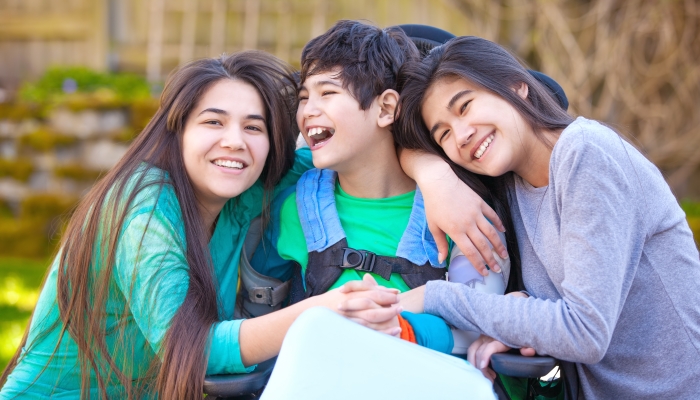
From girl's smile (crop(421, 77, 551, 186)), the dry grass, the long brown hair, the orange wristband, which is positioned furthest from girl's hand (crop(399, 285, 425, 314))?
the dry grass

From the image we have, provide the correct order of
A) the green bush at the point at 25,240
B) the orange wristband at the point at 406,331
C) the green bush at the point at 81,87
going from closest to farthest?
the orange wristband at the point at 406,331
the green bush at the point at 25,240
the green bush at the point at 81,87

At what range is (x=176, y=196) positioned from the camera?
1.84 m

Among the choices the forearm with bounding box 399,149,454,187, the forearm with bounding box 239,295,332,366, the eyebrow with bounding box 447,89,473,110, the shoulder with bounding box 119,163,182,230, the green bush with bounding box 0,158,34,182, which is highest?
the eyebrow with bounding box 447,89,473,110

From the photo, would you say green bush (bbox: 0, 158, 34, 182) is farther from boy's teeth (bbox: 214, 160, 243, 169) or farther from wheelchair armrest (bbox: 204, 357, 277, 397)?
wheelchair armrest (bbox: 204, 357, 277, 397)

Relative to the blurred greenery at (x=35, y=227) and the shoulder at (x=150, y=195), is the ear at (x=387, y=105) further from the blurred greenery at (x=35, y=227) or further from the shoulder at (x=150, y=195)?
the blurred greenery at (x=35, y=227)

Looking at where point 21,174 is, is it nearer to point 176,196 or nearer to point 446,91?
point 176,196

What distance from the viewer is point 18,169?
5.08 metres

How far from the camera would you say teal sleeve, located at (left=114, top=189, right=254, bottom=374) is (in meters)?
1.62

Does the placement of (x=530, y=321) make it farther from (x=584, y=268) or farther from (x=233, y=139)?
(x=233, y=139)

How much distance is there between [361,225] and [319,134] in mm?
289

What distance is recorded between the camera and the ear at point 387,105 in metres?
2.03

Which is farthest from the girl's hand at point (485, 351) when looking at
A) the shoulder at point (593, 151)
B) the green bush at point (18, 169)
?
the green bush at point (18, 169)

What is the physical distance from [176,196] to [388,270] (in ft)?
1.98

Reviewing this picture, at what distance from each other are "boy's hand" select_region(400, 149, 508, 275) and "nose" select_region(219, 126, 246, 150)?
19.3 inches
